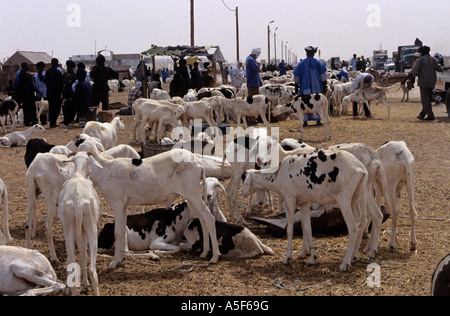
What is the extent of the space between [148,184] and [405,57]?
135 feet

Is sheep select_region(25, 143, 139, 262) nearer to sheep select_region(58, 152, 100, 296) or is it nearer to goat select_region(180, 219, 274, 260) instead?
sheep select_region(58, 152, 100, 296)

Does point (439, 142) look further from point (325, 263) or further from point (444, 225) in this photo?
point (325, 263)

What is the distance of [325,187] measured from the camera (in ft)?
20.4

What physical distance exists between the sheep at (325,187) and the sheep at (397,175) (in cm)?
68

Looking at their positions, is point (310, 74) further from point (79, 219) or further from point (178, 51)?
point (79, 219)

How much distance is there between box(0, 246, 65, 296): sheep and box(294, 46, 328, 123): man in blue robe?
12.3 m

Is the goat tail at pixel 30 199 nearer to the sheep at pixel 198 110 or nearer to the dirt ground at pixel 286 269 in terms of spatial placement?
the dirt ground at pixel 286 269

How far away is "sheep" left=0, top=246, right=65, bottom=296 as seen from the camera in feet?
17.4

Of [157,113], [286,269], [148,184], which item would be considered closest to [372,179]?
[286,269]

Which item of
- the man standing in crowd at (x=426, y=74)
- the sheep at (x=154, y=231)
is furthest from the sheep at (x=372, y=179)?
the man standing in crowd at (x=426, y=74)

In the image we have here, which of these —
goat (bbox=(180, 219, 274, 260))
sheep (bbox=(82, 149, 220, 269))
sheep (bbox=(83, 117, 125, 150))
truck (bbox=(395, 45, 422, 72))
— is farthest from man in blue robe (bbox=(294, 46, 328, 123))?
truck (bbox=(395, 45, 422, 72))

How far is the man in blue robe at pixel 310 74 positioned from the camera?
16384mm

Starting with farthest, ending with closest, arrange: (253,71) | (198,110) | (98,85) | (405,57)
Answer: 1. (405,57)
2. (98,85)
3. (253,71)
4. (198,110)

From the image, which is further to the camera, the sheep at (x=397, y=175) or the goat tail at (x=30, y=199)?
the goat tail at (x=30, y=199)
